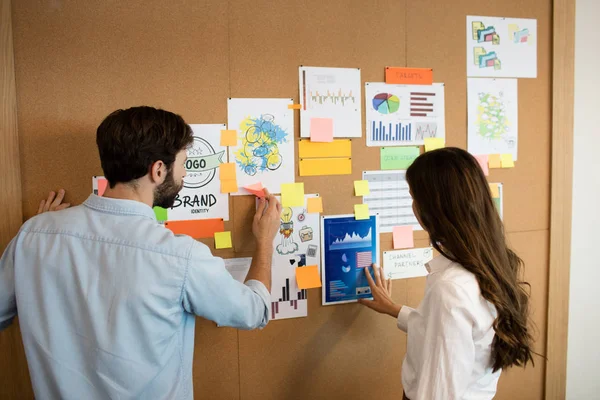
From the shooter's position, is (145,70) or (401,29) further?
(401,29)

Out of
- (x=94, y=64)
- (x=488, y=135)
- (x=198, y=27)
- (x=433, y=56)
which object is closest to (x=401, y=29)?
(x=433, y=56)

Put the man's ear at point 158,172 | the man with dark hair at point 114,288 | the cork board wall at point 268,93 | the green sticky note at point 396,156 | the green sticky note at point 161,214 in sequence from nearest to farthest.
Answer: the man with dark hair at point 114,288 < the man's ear at point 158,172 < the cork board wall at point 268,93 < the green sticky note at point 161,214 < the green sticky note at point 396,156

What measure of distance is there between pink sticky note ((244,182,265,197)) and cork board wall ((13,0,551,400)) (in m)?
0.04

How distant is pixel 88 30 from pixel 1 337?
1116 mm

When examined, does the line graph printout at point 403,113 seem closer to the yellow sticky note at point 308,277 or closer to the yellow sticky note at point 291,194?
the yellow sticky note at point 291,194

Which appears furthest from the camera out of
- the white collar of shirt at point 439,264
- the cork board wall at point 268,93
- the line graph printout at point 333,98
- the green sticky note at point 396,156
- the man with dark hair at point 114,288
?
the green sticky note at point 396,156

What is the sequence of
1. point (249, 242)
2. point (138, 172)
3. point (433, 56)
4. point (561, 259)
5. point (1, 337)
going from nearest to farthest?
point (138, 172) → point (1, 337) → point (249, 242) → point (433, 56) → point (561, 259)

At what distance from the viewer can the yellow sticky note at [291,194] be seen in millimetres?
1744

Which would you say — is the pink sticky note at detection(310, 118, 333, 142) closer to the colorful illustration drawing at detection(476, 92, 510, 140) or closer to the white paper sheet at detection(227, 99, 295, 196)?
the white paper sheet at detection(227, 99, 295, 196)

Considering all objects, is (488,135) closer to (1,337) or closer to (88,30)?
(88,30)

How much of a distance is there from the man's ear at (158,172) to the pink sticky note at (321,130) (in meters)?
0.73

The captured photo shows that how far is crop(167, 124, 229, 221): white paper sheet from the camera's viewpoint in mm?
1646

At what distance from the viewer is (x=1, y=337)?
59.7 inches

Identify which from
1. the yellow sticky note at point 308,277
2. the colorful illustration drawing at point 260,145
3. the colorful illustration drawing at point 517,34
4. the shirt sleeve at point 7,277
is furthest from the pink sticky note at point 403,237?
the shirt sleeve at point 7,277
